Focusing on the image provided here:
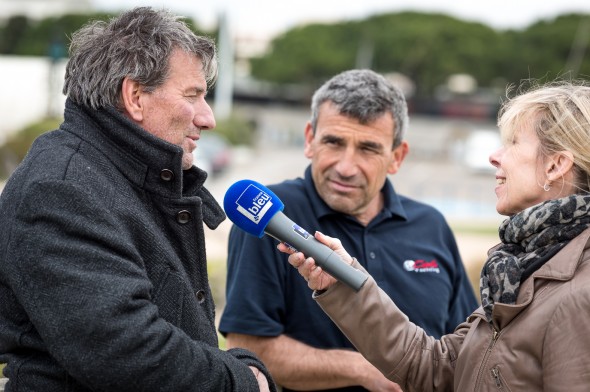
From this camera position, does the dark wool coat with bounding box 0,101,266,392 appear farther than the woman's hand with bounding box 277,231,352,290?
No

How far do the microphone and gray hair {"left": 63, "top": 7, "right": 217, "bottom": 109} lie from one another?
16.7 inches

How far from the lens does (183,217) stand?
2.42 m

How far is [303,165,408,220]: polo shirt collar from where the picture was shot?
3463mm

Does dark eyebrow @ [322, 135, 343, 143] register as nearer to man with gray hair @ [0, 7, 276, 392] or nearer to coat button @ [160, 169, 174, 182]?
man with gray hair @ [0, 7, 276, 392]

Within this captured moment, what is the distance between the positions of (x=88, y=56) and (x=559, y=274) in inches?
58.0

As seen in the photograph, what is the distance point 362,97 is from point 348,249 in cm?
65

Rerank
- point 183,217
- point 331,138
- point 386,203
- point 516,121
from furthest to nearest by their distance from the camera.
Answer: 1. point 386,203
2. point 331,138
3. point 516,121
4. point 183,217

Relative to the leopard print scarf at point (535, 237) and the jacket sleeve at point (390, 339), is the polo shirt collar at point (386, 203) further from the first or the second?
the leopard print scarf at point (535, 237)

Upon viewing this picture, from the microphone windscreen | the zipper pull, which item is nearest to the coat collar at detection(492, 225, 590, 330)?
the zipper pull

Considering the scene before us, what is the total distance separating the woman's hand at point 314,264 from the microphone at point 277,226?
0.04 m

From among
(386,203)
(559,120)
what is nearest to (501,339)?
(559,120)

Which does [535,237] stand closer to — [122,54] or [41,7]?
[122,54]

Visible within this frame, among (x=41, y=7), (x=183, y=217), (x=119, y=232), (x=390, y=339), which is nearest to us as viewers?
(x=119, y=232)

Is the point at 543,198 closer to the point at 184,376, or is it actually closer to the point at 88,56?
the point at 184,376
